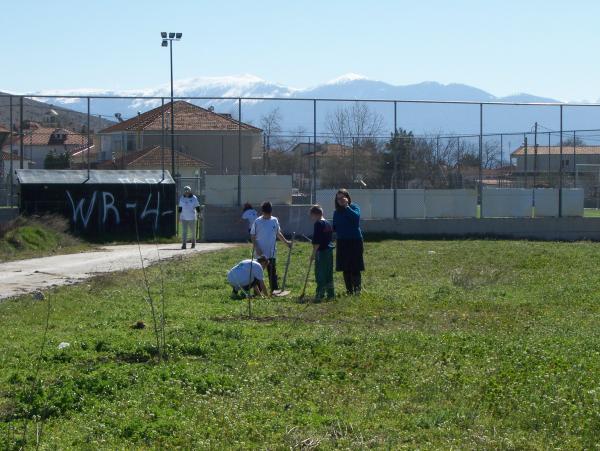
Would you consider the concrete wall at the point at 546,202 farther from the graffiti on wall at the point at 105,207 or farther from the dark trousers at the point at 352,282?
the dark trousers at the point at 352,282

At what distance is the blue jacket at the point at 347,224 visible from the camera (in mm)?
15875

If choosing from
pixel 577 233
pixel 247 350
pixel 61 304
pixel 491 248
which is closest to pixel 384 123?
pixel 577 233

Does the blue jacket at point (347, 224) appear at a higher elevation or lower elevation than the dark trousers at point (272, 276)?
higher

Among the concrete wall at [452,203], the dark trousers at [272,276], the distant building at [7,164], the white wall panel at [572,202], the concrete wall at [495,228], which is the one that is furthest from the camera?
the white wall panel at [572,202]

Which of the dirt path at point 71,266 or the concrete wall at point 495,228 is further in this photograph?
the concrete wall at point 495,228

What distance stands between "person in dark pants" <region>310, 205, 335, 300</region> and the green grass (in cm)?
965

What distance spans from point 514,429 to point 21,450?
374cm

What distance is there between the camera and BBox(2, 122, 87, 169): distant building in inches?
1272

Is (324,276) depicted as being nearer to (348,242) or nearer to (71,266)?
(348,242)

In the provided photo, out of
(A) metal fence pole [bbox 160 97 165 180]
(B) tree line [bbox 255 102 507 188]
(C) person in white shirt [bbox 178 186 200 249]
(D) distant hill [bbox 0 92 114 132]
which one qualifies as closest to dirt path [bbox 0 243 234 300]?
(C) person in white shirt [bbox 178 186 200 249]

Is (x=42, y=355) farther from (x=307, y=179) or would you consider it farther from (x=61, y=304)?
(x=307, y=179)

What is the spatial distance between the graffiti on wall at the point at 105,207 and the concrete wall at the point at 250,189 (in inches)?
64.2

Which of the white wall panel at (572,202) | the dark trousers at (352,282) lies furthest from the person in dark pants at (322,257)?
the white wall panel at (572,202)

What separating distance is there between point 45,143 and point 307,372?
25615mm
